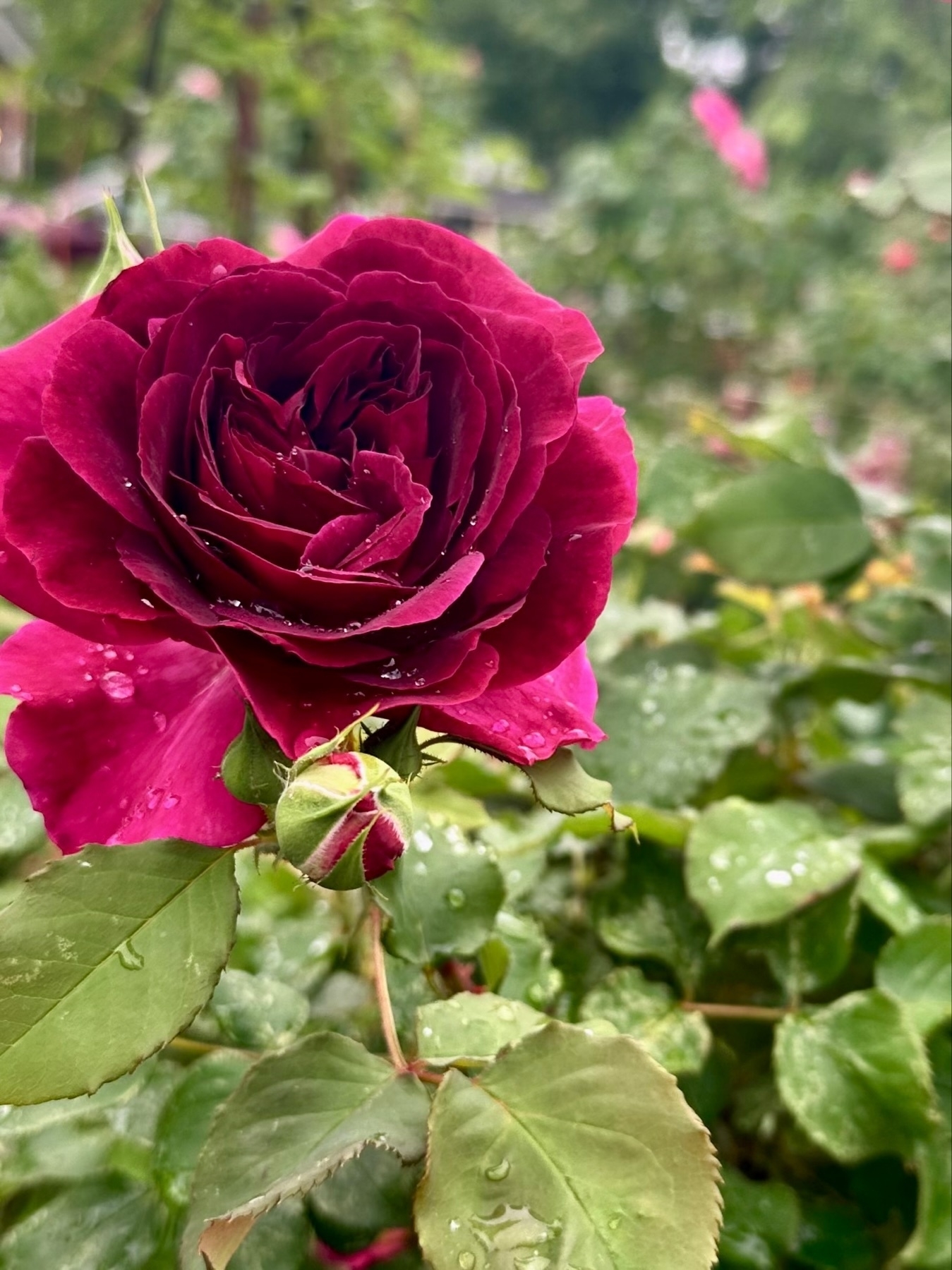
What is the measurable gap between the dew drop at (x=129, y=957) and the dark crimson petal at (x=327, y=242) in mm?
216

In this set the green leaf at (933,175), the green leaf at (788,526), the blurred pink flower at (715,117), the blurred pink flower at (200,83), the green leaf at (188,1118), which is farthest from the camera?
the blurred pink flower at (715,117)

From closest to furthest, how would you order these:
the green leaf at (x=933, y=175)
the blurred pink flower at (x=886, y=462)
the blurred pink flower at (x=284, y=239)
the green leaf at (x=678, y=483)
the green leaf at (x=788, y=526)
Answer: the green leaf at (x=933, y=175), the green leaf at (x=788, y=526), the green leaf at (x=678, y=483), the blurred pink flower at (x=284, y=239), the blurred pink flower at (x=886, y=462)

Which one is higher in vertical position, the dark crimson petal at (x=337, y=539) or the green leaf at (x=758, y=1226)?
the dark crimson petal at (x=337, y=539)

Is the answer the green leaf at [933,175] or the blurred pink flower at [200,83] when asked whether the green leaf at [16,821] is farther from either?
the blurred pink flower at [200,83]

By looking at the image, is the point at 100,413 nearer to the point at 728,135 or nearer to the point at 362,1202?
the point at 362,1202

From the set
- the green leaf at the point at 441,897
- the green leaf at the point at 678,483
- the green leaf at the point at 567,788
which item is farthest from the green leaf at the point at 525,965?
the green leaf at the point at 678,483

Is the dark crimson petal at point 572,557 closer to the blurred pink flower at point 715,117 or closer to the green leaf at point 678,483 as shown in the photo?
the green leaf at point 678,483

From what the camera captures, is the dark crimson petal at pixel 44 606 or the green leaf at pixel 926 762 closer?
the dark crimson petal at pixel 44 606

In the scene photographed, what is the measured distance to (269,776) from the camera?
0.26 metres

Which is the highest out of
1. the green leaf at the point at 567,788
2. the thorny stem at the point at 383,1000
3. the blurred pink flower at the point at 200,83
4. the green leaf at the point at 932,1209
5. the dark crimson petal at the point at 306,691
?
the dark crimson petal at the point at 306,691

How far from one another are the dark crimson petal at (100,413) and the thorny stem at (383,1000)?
0.16 metres

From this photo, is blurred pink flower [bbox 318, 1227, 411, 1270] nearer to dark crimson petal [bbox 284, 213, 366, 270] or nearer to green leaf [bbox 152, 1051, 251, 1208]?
green leaf [bbox 152, 1051, 251, 1208]

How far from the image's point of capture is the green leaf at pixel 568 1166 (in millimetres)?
255

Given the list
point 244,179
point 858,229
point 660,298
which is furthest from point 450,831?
point 858,229
